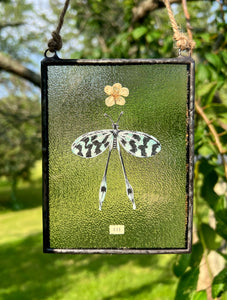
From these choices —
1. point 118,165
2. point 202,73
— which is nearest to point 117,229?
point 118,165

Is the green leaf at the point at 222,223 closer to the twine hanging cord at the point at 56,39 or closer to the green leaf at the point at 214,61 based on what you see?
the green leaf at the point at 214,61

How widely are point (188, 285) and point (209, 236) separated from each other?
18cm

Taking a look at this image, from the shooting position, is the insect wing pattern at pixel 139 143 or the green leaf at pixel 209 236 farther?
the green leaf at pixel 209 236

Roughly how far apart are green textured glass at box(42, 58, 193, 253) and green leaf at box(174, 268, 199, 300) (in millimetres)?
283

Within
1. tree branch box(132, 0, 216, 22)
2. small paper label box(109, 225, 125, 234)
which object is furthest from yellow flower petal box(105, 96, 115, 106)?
tree branch box(132, 0, 216, 22)

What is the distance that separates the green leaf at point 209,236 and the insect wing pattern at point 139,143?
18.4 inches

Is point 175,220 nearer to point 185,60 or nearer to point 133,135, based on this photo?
point 133,135

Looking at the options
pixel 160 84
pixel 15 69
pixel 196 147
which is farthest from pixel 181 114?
pixel 15 69

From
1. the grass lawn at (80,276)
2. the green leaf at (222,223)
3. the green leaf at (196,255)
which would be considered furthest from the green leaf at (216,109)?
the grass lawn at (80,276)

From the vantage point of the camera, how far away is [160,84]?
2.34 feet

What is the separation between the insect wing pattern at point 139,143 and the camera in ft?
2.34

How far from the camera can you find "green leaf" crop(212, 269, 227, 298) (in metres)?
0.92

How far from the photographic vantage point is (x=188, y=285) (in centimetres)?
95

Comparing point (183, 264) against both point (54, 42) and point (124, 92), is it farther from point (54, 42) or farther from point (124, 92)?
point (54, 42)
